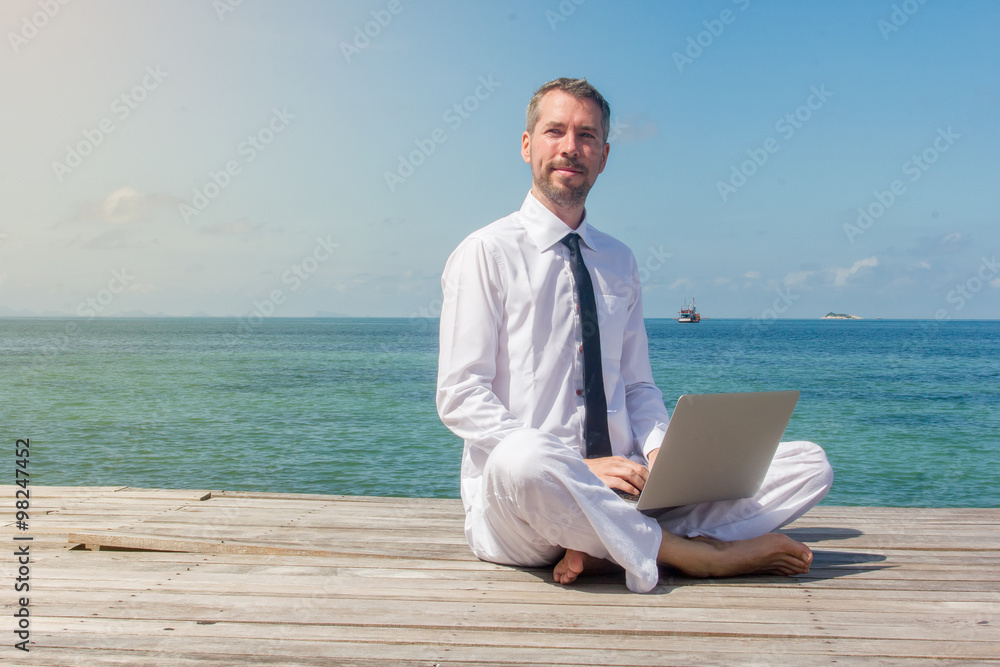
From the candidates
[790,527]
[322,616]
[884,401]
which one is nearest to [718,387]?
[884,401]

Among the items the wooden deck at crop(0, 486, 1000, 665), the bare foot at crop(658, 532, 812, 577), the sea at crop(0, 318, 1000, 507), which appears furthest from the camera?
the sea at crop(0, 318, 1000, 507)

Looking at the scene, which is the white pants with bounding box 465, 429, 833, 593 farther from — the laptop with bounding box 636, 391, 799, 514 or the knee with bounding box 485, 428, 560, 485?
the laptop with bounding box 636, 391, 799, 514

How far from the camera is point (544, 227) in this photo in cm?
291

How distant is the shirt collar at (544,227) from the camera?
9.48 feet

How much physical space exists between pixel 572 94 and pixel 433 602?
183 cm

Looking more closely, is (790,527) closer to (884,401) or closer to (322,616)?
(322,616)

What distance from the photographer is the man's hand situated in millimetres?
2494

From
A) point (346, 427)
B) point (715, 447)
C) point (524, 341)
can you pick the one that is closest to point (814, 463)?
point (715, 447)

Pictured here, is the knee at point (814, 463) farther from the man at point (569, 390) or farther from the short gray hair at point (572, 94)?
the short gray hair at point (572, 94)

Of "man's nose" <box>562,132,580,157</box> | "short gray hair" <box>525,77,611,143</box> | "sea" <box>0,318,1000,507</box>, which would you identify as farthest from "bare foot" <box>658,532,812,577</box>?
"sea" <box>0,318,1000,507</box>

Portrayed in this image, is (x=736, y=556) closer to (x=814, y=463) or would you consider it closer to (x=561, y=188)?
(x=814, y=463)

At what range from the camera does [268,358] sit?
43750 mm

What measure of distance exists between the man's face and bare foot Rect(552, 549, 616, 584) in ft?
4.16

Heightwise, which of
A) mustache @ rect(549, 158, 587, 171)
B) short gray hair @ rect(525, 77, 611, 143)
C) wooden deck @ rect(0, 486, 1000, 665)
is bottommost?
wooden deck @ rect(0, 486, 1000, 665)
